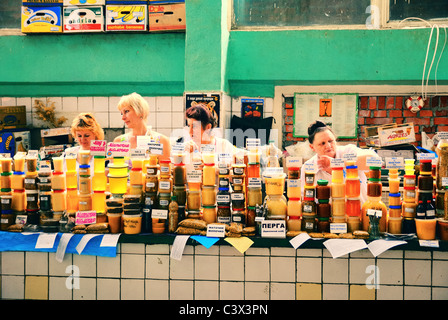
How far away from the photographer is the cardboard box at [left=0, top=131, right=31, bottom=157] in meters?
5.63

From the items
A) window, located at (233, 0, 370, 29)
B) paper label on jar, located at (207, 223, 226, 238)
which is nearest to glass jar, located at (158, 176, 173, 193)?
paper label on jar, located at (207, 223, 226, 238)

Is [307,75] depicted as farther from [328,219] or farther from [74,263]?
[74,263]

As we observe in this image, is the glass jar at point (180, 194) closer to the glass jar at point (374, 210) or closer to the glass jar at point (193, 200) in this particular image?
the glass jar at point (193, 200)

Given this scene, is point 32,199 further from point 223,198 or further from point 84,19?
point 84,19

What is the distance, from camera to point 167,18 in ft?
18.2

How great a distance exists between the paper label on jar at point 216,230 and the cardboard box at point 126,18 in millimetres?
3497

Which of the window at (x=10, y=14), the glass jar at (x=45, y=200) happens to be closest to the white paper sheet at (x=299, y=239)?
the glass jar at (x=45, y=200)

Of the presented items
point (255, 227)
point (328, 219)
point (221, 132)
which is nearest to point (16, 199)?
point (255, 227)

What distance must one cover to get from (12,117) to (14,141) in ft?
1.03

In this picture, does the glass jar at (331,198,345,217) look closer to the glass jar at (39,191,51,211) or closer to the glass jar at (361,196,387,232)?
the glass jar at (361,196,387,232)

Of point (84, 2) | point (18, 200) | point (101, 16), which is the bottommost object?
point (18, 200)

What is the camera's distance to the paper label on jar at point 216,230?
9.30ft

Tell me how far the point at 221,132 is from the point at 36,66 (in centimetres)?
258

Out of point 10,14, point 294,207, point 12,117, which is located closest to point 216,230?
point 294,207
